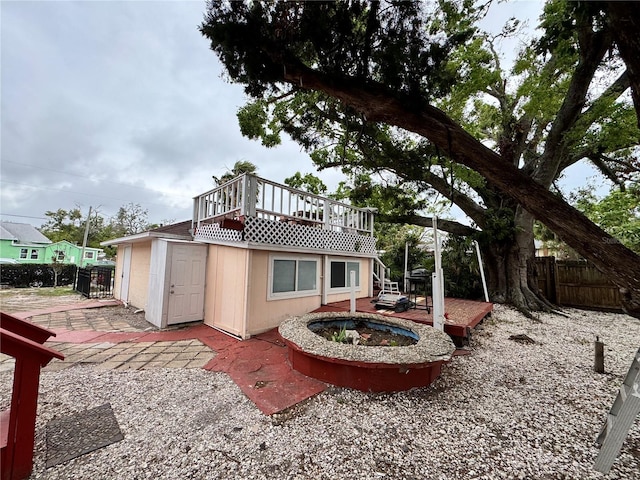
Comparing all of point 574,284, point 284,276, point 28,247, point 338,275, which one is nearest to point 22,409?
point 284,276

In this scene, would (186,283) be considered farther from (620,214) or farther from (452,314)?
(620,214)

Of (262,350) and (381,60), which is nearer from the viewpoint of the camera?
(381,60)

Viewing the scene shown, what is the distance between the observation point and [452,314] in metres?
5.73

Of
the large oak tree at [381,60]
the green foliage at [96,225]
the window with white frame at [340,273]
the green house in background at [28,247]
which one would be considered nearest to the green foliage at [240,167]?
the window with white frame at [340,273]

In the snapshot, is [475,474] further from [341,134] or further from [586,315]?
[586,315]

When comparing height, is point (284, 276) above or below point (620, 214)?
below

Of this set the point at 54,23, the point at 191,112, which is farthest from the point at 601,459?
the point at 191,112

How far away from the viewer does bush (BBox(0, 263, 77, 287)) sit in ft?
40.9

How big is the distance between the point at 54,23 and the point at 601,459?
9.26 metres

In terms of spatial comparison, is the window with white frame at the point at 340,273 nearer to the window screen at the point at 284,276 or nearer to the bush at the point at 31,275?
the window screen at the point at 284,276

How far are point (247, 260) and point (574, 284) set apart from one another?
11.3 metres

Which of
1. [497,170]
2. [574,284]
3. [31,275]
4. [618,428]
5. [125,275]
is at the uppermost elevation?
[497,170]

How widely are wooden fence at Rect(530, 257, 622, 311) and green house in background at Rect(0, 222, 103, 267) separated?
95.6 feet

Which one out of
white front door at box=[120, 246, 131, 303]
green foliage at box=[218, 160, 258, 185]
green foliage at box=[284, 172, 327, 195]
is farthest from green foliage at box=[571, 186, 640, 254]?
white front door at box=[120, 246, 131, 303]
